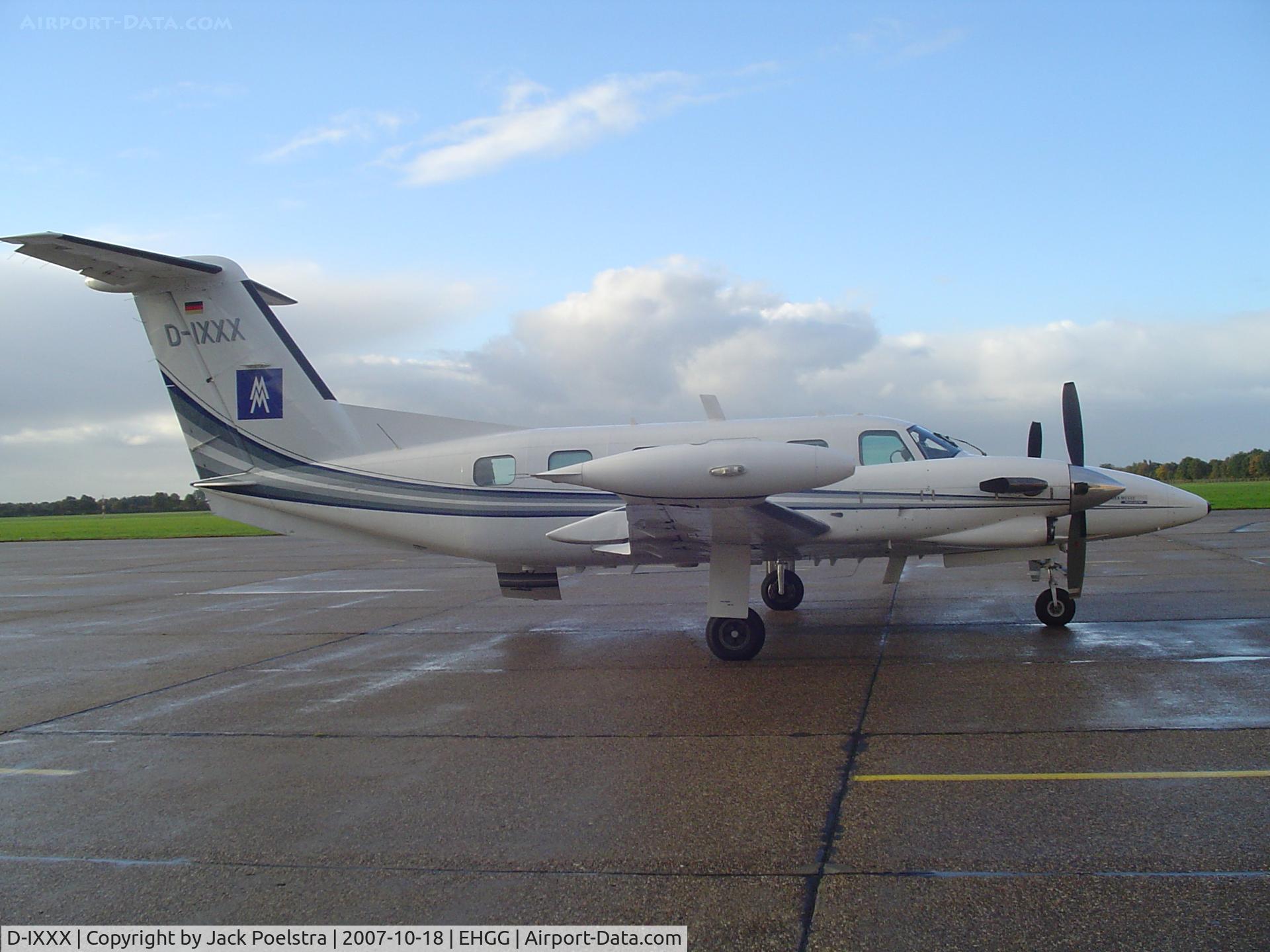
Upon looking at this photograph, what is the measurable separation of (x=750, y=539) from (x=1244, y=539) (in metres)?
17.8

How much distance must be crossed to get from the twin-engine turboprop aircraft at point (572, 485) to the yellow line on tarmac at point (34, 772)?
4.47 metres

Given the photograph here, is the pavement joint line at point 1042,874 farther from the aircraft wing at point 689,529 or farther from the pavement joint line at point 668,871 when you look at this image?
the aircraft wing at point 689,529

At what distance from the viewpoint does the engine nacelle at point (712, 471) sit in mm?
7539

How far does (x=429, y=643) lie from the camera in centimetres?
1120

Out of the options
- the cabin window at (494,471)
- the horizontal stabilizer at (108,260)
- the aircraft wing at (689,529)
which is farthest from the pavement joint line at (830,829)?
the horizontal stabilizer at (108,260)

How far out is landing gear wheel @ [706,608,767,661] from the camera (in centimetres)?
923

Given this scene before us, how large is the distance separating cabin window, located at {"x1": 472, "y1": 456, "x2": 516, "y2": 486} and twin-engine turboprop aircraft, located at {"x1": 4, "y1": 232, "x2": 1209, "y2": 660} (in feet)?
0.08

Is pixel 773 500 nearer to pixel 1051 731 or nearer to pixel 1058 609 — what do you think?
pixel 1058 609

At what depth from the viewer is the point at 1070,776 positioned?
17.0 ft

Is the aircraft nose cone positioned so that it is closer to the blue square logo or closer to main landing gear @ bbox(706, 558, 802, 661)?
main landing gear @ bbox(706, 558, 802, 661)

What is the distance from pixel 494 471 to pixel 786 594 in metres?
4.56

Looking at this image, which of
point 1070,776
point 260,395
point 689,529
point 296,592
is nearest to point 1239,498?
point 296,592

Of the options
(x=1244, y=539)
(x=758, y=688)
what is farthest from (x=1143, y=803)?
(x=1244, y=539)

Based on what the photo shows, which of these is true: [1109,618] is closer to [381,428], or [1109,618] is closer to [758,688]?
[758,688]
